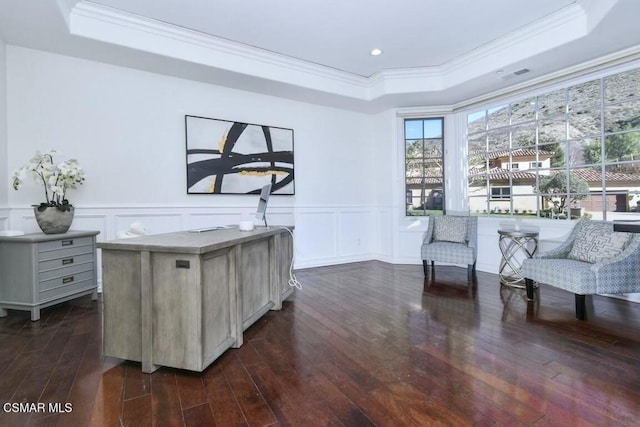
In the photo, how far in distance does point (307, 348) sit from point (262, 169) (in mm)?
2861

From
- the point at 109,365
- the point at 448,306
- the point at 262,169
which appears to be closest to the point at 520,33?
the point at 448,306

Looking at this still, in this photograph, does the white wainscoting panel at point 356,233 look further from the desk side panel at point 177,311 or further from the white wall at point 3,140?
the white wall at point 3,140

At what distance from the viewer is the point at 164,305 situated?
6.12 ft

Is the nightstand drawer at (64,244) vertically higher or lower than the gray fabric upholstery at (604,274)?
higher

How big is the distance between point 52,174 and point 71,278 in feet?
3.29

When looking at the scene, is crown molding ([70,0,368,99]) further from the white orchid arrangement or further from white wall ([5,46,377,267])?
the white orchid arrangement

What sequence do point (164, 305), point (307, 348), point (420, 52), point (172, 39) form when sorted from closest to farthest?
point (164, 305), point (307, 348), point (172, 39), point (420, 52)

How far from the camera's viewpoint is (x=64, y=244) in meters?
2.96

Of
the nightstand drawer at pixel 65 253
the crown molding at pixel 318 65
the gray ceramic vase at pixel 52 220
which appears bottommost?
the nightstand drawer at pixel 65 253

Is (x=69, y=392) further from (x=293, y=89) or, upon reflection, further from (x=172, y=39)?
(x=293, y=89)

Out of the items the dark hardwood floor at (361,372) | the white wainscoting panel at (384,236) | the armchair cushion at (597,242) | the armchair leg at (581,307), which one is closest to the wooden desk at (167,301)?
the dark hardwood floor at (361,372)

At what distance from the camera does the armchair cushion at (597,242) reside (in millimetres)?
2803
